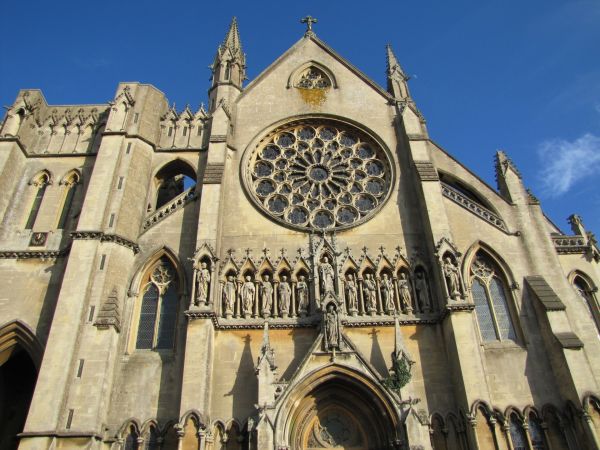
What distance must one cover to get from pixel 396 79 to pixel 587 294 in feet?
37.1

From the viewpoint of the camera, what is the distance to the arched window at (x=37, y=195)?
1784cm

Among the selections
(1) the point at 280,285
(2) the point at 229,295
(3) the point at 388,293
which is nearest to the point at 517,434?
(3) the point at 388,293

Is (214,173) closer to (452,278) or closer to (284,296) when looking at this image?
(284,296)

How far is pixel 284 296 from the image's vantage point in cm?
1581

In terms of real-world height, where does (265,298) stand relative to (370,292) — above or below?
below

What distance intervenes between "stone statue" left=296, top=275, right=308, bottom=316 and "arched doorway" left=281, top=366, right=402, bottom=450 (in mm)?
2276

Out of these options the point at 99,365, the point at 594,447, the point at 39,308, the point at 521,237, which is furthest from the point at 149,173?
the point at 594,447

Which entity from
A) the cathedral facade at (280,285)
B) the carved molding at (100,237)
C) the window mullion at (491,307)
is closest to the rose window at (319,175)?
the cathedral facade at (280,285)

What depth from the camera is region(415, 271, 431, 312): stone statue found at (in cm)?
1566

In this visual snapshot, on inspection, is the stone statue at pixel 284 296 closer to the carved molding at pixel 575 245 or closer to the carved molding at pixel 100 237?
the carved molding at pixel 100 237

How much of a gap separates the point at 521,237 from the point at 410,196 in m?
3.99

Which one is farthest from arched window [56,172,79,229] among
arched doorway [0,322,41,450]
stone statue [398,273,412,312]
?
stone statue [398,273,412,312]

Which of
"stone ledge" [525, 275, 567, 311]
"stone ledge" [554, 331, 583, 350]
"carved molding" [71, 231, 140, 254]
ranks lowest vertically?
"stone ledge" [554, 331, 583, 350]

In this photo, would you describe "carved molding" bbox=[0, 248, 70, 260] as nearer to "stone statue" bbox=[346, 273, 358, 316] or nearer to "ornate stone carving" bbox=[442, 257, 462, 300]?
"stone statue" bbox=[346, 273, 358, 316]
